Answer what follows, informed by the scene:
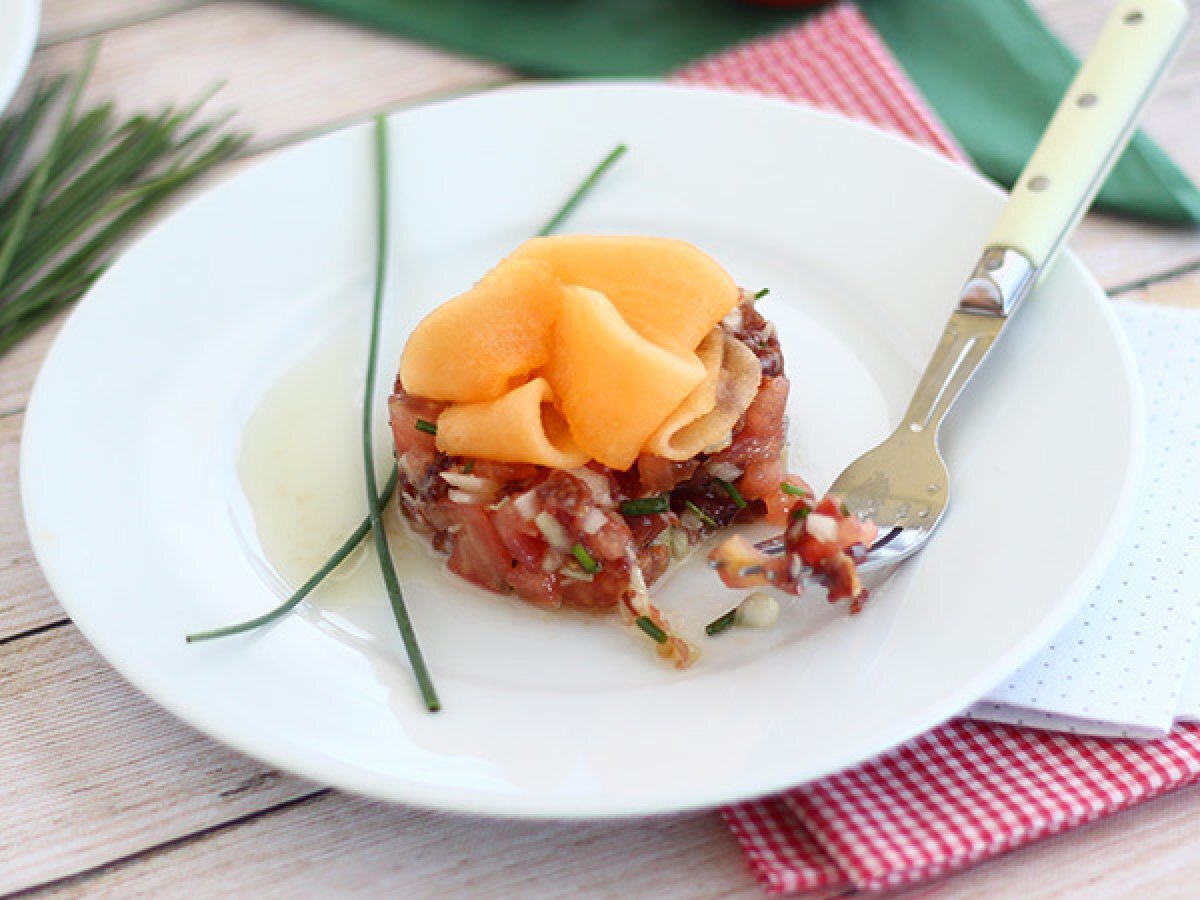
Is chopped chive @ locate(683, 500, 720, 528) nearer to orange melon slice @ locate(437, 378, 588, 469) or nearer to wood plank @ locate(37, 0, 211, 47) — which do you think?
orange melon slice @ locate(437, 378, 588, 469)

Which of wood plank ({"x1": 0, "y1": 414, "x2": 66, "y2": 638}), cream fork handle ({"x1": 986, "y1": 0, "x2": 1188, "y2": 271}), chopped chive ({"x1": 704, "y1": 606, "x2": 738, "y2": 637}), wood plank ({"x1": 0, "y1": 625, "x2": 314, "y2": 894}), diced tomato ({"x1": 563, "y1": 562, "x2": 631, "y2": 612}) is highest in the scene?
cream fork handle ({"x1": 986, "y1": 0, "x2": 1188, "y2": 271})

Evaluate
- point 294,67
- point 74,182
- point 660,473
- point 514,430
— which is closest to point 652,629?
point 660,473

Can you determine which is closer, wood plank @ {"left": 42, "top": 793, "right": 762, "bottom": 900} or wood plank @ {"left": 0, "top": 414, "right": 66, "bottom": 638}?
wood plank @ {"left": 42, "top": 793, "right": 762, "bottom": 900}

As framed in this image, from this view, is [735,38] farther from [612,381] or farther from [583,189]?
[612,381]

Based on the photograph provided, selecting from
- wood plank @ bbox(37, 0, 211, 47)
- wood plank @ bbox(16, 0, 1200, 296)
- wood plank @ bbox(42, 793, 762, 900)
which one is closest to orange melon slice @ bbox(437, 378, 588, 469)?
wood plank @ bbox(42, 793, 762, 900)

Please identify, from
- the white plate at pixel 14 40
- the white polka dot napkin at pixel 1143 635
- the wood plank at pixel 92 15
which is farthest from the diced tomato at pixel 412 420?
the wood plank at pixel 92 15

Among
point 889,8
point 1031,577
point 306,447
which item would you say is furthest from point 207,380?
point 889,8

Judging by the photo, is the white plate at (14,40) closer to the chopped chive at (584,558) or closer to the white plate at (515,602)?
the white plate at (515,602)
